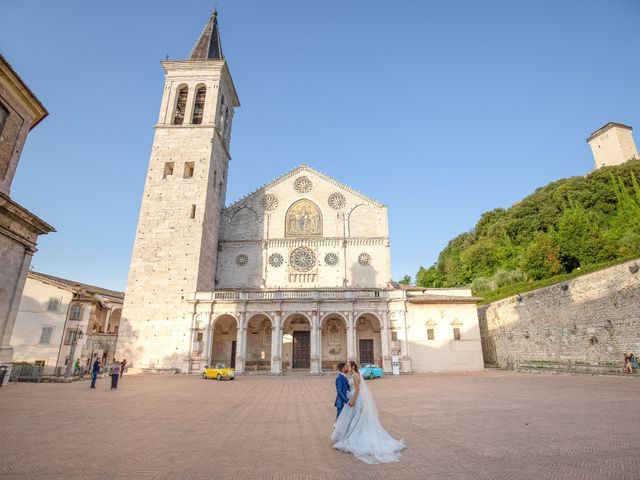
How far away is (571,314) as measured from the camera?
20.9m

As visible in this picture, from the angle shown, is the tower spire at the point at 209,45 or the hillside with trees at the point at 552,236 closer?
the hillside with trees at the point at 552,236

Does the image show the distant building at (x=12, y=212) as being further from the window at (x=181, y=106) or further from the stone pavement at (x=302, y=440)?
the window at (x=181, y=106)

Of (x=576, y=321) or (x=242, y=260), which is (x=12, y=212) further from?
(x=576, y=321)

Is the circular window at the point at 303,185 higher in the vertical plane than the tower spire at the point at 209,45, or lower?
lower

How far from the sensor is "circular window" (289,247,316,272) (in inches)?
1240

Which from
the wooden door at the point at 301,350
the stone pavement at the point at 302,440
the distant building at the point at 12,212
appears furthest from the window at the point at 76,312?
the stone pavement at the point at 302,440

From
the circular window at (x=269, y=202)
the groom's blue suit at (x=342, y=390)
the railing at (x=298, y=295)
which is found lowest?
the groom's blue suit at (x=342, y=390)

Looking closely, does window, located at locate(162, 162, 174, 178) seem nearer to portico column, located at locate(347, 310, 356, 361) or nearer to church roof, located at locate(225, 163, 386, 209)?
church roof, located at locate(225, 163, 386, 209)

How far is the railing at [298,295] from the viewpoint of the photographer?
26.4 meters

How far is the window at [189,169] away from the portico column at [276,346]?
16.1m

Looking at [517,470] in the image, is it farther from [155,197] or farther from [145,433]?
[155,197]

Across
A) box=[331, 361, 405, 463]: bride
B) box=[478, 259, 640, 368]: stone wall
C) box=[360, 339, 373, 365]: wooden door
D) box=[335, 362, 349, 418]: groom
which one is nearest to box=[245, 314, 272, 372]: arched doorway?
box=[360, 339, 373, 365]: wooden door

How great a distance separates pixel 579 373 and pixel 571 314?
3.49m

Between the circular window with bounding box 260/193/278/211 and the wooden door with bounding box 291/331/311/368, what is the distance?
12652 mm
